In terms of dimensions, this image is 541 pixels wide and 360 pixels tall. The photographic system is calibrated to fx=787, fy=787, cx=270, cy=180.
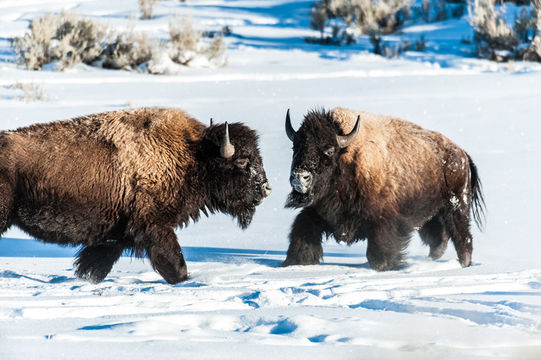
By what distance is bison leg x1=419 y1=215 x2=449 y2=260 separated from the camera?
7.45 metres

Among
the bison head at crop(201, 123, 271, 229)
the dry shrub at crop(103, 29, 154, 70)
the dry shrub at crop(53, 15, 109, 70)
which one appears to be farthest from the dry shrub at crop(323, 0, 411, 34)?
the bison head at crop(201, 123, 271, 229)

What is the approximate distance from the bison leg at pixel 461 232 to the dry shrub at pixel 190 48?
10.1 meters

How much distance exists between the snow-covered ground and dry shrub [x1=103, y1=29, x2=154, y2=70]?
0.55 meters

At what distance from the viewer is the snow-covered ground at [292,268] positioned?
3703 millimetres

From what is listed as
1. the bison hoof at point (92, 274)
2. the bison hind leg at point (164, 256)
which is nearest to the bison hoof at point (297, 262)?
the bison hind leg at point (164, 256)

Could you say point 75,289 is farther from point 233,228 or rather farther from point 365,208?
point 233,228

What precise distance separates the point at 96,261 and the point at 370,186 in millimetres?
2321

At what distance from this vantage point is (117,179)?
598 centimetres

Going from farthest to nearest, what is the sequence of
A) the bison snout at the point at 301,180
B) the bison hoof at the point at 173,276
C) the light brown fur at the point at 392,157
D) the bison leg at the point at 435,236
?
the bison leg at the point at 435,236
the light brown fur at the point at 392,157
the bison snout at the point at 301,180
the bison hoof at the point at 173,276

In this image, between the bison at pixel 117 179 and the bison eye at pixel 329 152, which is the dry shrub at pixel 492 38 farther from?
the bison at pixel 117 179

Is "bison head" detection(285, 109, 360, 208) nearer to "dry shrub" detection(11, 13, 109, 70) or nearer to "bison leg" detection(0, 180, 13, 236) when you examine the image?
"bison leg" detection(0, 180, 13, 236)

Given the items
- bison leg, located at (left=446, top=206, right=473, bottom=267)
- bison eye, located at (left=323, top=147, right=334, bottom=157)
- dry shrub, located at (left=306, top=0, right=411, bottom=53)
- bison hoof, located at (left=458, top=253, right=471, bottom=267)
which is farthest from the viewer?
dry shrub, located at (left=306, top=0, right=411, bottom=53)

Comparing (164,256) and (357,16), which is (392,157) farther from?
(357,16)

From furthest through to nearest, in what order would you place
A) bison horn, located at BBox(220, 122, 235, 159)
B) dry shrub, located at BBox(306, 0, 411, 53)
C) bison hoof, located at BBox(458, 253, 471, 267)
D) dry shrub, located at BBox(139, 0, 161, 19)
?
dry shrub, located at BBox(139, 0, 161, 19) < dry shrub, located at BBox(306, 0, 411, 53) < bison hoof, located at BBox(458, 253, 471, 267) < bison horn, located at BBox(220, 122, 235, 159)
